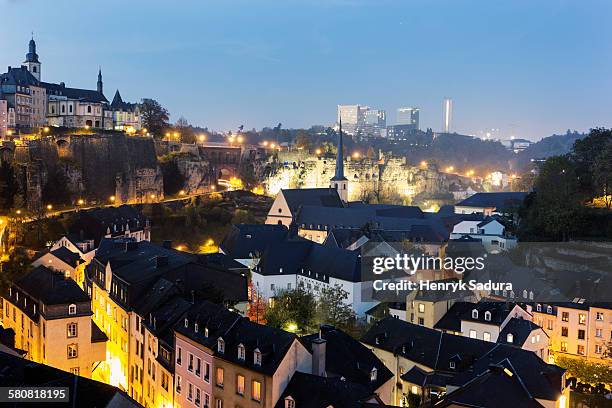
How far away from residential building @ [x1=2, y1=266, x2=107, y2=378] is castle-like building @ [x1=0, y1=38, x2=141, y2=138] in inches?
1386

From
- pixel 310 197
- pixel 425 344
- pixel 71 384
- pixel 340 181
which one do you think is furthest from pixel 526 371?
pixel 340 181

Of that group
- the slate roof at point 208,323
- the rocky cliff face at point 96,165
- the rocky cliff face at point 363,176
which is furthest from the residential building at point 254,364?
the rocky cliff face at point 363,176

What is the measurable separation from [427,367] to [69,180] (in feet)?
137

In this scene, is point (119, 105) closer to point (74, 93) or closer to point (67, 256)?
point (74, 93)

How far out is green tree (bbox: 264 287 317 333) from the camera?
96.2 ft

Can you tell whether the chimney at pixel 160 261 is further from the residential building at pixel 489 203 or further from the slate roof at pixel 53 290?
the residential building at pixel 489 203

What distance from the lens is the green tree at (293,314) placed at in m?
29.3

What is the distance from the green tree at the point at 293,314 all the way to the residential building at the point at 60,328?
7.74 meters

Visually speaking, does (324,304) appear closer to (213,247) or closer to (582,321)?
(582,321)

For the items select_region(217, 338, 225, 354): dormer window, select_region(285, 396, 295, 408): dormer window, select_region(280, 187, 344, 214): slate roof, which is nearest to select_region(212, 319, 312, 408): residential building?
select_region(217, 338, 225, 354): dormer window

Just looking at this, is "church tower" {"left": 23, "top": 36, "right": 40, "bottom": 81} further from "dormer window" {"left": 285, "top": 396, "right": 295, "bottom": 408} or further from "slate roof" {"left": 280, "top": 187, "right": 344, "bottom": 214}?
"dormer window" {"left": 285, "top": 396, "right": 295, "bottom": 408}

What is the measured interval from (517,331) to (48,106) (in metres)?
56.9

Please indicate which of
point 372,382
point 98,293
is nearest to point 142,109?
point 98,293

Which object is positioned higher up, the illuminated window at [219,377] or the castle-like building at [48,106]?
the castle-like building at [48,106]
